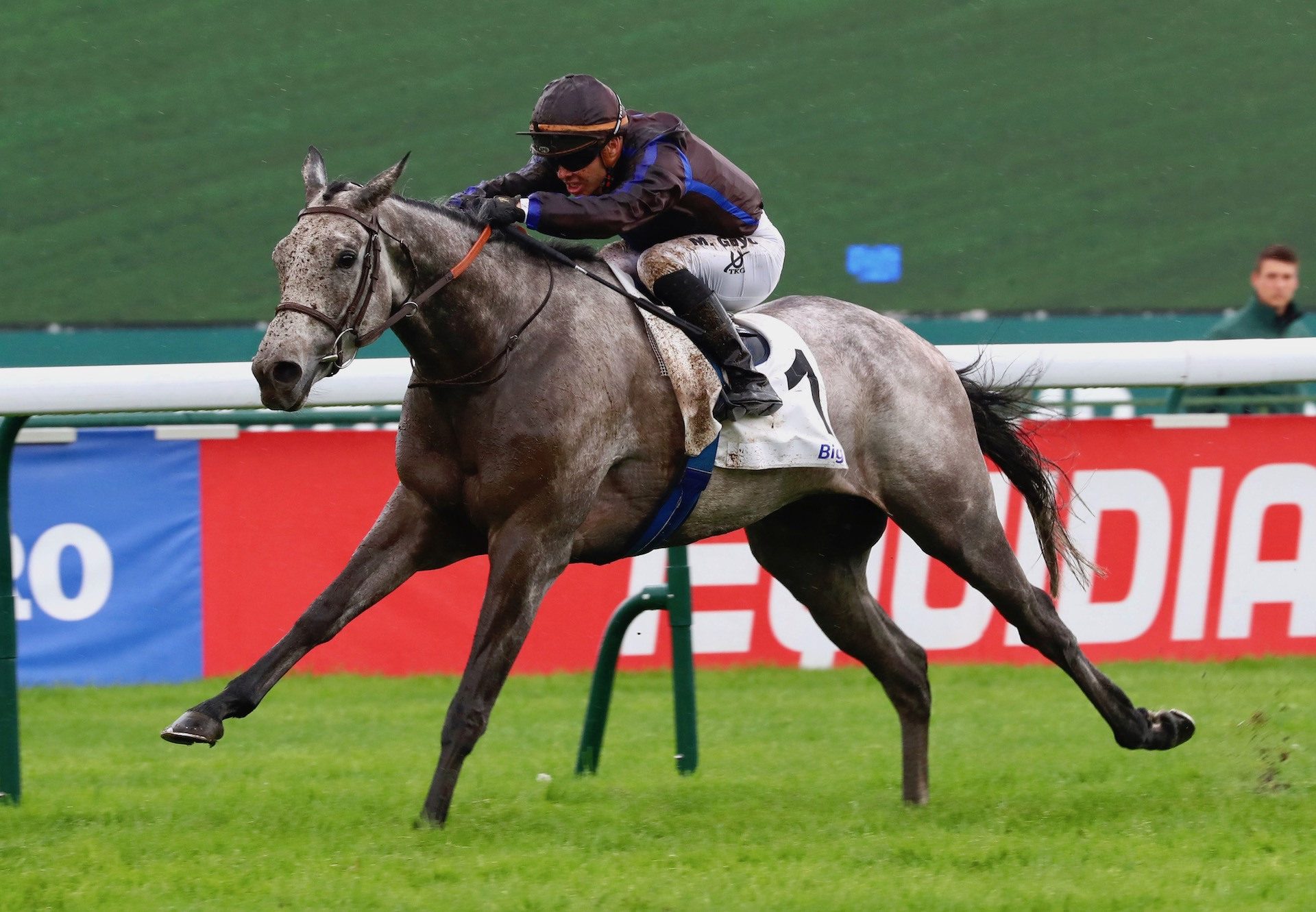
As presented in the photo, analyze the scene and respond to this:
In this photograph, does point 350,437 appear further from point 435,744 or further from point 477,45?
point 477,45

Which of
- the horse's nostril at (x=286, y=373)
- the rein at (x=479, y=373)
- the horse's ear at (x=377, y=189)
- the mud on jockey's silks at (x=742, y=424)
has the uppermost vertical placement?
the horse's ear at (x=377, y=189)

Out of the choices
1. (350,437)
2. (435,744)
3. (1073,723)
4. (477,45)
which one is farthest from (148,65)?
(1073,723)

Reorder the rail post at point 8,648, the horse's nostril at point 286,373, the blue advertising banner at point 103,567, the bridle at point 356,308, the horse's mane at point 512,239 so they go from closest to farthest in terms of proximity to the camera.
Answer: the horse's nostril at point 286,373, the bridle at point 356,308, the horse's mane at point 512,239, the rail post at point 8,648, the blue advertising banner at point 103,567

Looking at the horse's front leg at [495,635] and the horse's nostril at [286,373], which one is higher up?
the horse's nostril at [286,373]

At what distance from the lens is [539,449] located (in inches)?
181

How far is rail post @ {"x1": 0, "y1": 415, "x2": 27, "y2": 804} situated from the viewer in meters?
4.95

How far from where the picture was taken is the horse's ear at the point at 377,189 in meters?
4.31

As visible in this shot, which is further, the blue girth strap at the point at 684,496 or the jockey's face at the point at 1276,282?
the jockey's face at the point at 1276,282

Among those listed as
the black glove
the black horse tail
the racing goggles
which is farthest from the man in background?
the black glove

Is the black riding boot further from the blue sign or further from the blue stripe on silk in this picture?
the blue sign

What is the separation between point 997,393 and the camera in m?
5.88

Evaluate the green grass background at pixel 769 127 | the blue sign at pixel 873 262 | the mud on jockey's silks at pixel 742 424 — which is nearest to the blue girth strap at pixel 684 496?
the mud on jockey's silks at pixel 742 424

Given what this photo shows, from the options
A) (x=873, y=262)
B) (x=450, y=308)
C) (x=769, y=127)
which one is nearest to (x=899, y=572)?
(x=450, y=308)

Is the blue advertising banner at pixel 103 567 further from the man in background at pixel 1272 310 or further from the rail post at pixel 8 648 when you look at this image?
the man in background at pixel 1272 310
